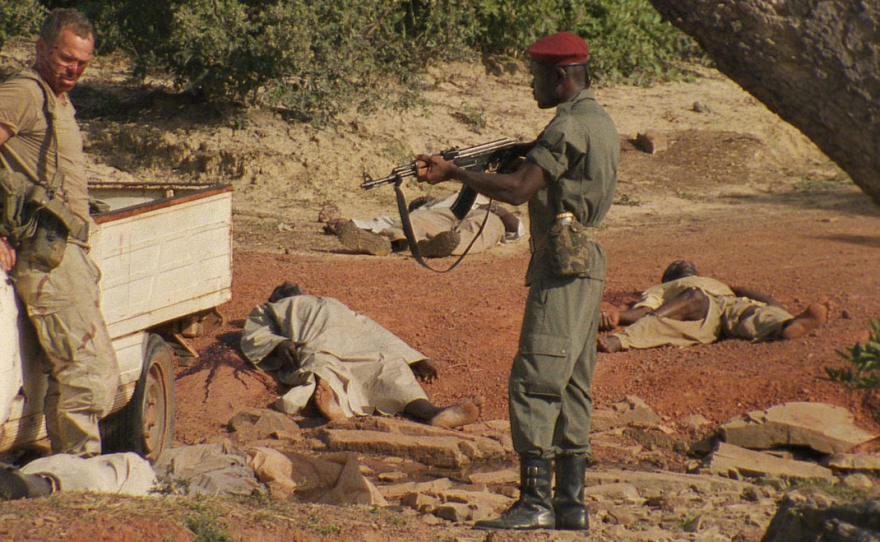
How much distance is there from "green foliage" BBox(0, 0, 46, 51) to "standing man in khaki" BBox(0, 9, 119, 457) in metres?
8.64

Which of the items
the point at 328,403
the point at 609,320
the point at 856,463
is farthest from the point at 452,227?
the point at 856,463

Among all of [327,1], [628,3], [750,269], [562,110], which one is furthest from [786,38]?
[628,3]

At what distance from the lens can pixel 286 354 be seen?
599cm

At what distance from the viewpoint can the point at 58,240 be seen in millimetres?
3428

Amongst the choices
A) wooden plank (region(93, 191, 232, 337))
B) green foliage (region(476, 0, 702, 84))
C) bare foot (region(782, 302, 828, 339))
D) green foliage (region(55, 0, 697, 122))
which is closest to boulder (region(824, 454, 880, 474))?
bare foot (region(782, 302, 828, 339))

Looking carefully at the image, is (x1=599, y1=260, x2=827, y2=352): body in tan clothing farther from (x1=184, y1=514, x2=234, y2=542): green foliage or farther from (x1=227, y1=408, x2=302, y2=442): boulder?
(x1=184, y1=514, x2=234, y2=542): green foliage

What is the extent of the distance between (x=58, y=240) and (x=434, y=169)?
1.27 m

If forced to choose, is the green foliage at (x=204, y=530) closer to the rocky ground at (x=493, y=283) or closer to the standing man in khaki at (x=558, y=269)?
the rocky ground at (x=493, y=283)

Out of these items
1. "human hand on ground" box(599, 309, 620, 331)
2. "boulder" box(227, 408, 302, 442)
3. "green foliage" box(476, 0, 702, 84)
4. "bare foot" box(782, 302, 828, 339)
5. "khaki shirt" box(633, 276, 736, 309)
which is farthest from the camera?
"green foliage" box(476, 0, 702, 84)

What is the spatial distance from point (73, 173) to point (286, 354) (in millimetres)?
2550

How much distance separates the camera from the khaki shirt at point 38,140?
3.37 m

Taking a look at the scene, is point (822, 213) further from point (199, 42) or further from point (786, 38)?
point (786, 38)

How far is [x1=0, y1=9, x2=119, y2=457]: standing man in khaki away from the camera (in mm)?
3387

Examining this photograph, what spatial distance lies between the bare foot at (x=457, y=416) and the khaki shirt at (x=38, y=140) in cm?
240
